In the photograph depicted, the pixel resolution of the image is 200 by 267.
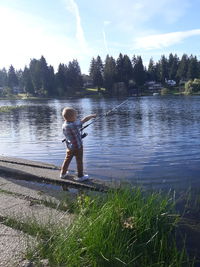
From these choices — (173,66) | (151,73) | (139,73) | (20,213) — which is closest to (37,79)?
(139,73)

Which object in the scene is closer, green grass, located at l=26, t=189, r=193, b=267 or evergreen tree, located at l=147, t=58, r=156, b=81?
green grass, located at l=26, t=189, r=193, b=267

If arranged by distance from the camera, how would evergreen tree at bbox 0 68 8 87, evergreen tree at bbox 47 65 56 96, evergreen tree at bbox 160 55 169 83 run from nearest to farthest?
evergreen tree at bbox 47 65 56 96
evergreen tree at bbox 160 55 169 83
evergreen tree at bbox 0 68 8 87

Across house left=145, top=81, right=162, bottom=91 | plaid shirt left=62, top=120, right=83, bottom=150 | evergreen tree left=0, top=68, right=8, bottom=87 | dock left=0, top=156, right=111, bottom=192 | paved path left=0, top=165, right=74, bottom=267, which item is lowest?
dock left=0, top=156, right=111, bottom=192

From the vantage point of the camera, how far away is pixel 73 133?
7.76 meters

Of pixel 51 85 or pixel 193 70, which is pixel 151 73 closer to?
pixel 193 70

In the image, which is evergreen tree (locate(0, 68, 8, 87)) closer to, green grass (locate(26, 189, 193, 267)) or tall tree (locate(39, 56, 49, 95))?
tall tree (locate(39, 56, 49, 95))

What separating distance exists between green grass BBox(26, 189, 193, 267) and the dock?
2.25 metres

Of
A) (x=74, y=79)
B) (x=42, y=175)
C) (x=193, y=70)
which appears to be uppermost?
(x=193, y=70)

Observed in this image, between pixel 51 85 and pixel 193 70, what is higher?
pixel 193 70

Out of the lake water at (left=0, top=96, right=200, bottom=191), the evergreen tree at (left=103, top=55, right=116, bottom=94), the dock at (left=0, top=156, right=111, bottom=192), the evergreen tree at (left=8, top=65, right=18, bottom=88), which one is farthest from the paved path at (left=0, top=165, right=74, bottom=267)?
the evergreen tree at (left=8, top=65, right=18, bottom=88)

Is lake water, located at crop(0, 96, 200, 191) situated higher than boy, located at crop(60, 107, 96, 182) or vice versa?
boy, located at crop(60, 107, 96, 182)

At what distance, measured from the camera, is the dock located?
7.84 metres

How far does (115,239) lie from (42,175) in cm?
480

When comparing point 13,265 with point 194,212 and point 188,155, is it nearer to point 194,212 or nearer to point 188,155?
point 194,212
